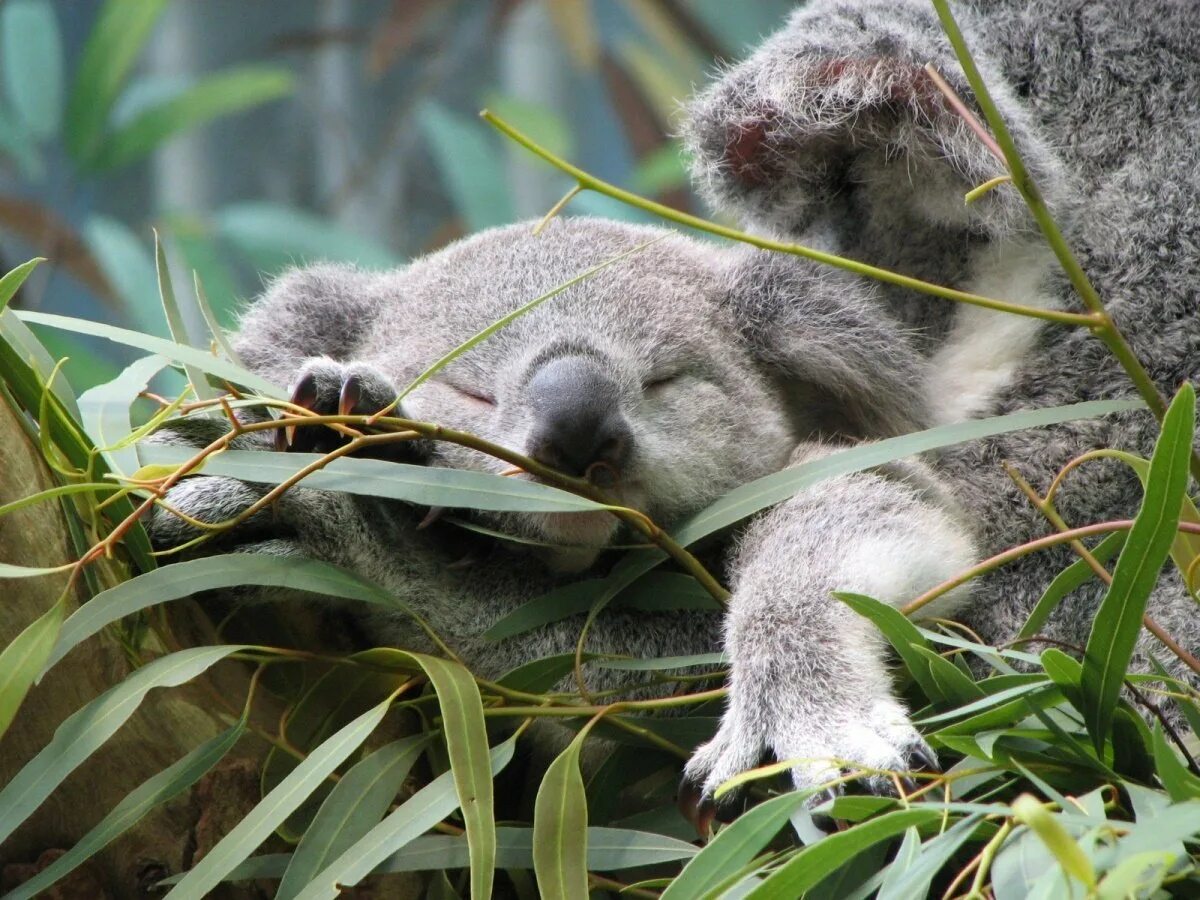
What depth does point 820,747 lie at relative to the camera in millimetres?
1085

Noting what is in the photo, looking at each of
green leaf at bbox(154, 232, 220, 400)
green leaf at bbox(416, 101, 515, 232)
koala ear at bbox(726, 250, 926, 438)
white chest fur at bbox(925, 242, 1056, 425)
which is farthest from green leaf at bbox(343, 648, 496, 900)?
green leaf at bbox(416, 101, 515, 232)

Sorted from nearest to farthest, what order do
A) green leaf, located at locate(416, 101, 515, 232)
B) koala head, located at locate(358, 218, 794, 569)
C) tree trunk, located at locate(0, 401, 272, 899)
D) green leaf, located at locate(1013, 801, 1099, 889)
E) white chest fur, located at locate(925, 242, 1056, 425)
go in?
green leaf, located at locate(1013, 801, 1099, 889) < tree trunk, located at locate(0, 401, 272, 899) < koala head, located at locate(358, 218, 794, 569) < white chest fur, located at locate(925, 242, 1056, 425) < green leaf, located at locate(416, 101, 515, 232)

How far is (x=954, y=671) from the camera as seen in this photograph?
1.09 metres

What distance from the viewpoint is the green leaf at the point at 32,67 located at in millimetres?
4926

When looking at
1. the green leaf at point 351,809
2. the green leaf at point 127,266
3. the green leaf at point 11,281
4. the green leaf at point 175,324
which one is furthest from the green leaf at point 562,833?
the green leaf at point 127,266

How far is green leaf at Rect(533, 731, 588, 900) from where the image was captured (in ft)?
3.32

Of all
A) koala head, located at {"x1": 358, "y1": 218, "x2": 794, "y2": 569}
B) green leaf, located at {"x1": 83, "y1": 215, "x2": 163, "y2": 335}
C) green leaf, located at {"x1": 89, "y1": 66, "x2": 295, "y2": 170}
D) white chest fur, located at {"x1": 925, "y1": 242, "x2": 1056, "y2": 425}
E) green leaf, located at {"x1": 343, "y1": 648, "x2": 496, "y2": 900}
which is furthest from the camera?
green leaf, located at {"x1": 89, "y1": 66, "x2": 295, "y2": 170}

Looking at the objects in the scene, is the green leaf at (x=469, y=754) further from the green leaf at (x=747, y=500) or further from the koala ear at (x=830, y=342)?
the koala ear at (x=830, y=342)

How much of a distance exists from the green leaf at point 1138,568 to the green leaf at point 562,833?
429mm

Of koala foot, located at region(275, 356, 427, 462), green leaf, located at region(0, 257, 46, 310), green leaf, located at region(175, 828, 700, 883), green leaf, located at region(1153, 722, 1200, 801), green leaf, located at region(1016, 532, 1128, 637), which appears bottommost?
green leaf, located at region(175, 828, 700, 883)

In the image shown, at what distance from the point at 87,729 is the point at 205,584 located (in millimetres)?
152

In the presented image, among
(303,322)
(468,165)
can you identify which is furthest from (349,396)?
(468,165)

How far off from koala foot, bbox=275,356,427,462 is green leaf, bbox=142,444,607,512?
0.16 feet

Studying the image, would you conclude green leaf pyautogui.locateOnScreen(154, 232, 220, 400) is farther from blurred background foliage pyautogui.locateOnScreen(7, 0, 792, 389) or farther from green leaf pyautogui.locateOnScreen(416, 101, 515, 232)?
green leaf pyautogui.locateOnScreen(416, 101, 515, 232)
